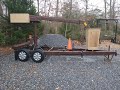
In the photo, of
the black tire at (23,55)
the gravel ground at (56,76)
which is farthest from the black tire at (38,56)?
the black tire at (23,55)

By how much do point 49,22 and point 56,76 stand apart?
17.5 meters

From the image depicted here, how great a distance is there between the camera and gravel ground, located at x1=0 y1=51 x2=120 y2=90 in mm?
6580

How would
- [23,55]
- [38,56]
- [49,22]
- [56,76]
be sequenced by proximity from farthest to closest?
[49,22] < [23,55] < [38,56] < [56,76]

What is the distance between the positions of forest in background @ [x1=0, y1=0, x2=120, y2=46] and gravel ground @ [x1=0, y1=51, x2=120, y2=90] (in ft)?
11.0

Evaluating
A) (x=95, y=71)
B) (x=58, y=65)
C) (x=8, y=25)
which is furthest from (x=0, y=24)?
(x=95, y=71)

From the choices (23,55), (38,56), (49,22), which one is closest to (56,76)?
(38,56)

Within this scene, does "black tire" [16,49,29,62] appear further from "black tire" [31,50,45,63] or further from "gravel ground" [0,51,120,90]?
"black tire" [31,50,45,63]

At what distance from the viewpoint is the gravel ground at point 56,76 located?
21.6 ft

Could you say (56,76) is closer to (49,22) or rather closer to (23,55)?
(23,55)

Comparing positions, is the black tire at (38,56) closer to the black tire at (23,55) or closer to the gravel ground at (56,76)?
the gravel ground at (56,76)

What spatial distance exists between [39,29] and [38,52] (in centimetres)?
753

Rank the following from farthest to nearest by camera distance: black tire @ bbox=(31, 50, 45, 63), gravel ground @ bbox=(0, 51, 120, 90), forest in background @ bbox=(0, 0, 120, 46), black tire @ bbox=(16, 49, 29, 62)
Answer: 1. forest in background @ bbox=(0, 0, 120, 46)
2. black tire @ bbox=(16, 49, 29, 62)
3. black tire @ bbox=(31, 50, 45, 63)
4. gravel ground @ bbox=(0, 51, 120, 90)

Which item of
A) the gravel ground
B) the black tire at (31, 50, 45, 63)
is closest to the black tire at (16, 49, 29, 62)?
the gravel ground

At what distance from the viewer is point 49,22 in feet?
81.6
